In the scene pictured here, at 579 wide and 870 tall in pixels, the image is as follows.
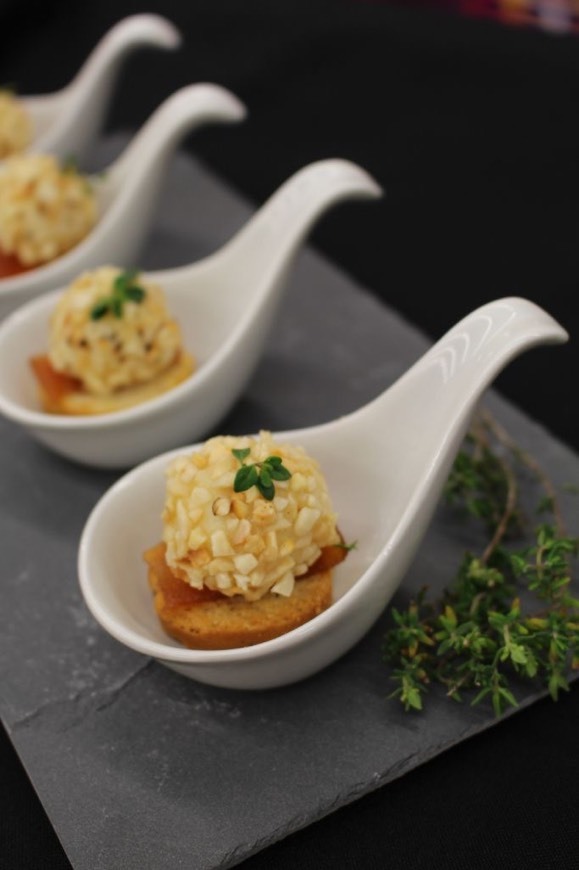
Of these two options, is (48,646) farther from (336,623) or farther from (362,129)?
(362,129)

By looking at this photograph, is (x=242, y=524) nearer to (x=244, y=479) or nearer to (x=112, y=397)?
(x=244, y=479)

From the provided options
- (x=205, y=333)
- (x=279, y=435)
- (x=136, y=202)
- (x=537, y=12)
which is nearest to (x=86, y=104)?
(x=136, y=202)

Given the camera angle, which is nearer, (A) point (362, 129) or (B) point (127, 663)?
(B) point (127, 663)

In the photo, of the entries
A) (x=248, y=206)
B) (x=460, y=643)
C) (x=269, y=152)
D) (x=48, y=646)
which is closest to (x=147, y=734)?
(x=48, y=646)

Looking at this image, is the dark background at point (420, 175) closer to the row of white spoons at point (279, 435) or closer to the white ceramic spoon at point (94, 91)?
the row of white spoons at point (279, 435)

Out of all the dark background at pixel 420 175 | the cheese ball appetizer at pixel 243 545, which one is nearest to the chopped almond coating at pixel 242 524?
the cheese ball appetizer at pixel 243 545

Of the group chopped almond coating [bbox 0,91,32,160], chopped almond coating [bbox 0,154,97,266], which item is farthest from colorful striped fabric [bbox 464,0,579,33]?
chopped almond coating [bbox 0,154,97,266]
